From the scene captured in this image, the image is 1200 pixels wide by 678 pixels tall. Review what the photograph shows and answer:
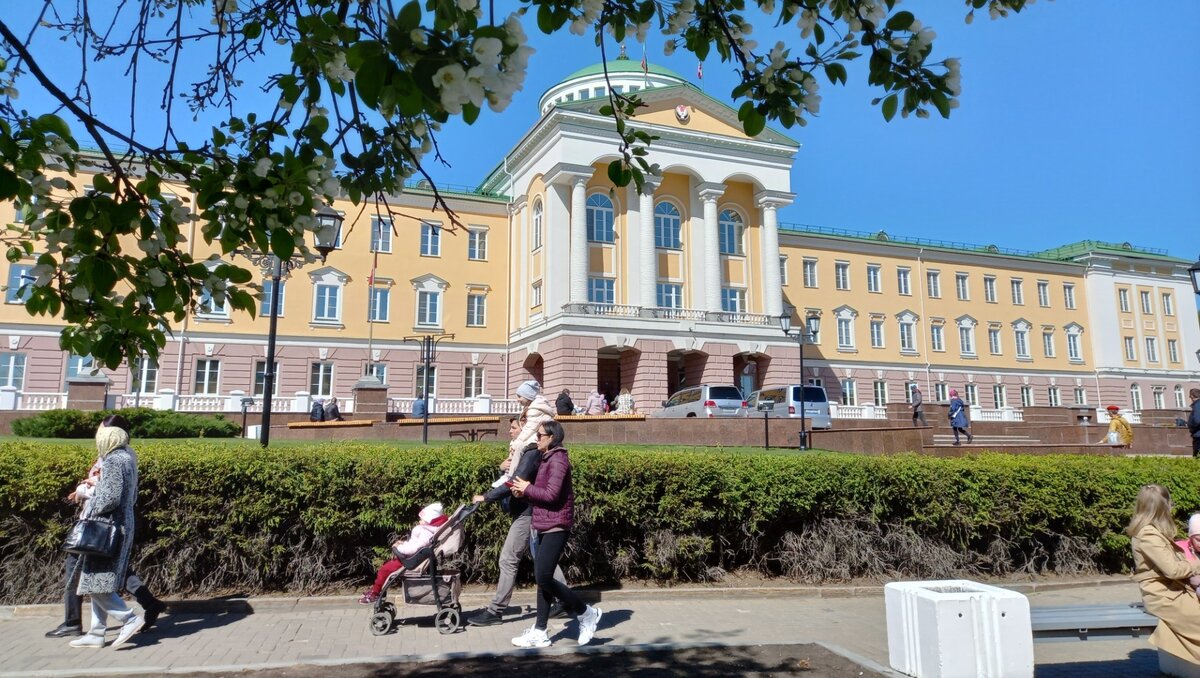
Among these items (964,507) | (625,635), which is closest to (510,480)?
(625,635)

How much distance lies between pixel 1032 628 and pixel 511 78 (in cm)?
546

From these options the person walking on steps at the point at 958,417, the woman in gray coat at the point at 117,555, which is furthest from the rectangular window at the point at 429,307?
the woman in gray coat at the point at 117,555

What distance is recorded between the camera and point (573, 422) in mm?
22781

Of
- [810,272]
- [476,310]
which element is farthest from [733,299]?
[476,310]

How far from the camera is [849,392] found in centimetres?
4862

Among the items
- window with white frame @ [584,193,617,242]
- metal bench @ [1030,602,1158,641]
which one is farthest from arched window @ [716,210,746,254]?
metal bench @ [1030,602,1158,641]

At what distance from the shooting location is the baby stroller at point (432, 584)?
22.1 feet

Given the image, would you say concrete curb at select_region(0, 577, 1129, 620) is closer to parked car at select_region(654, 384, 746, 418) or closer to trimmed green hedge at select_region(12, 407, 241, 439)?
parked car at select_region(654, 384, 746, 418)

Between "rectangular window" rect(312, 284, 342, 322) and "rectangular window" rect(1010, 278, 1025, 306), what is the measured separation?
45.7 metres

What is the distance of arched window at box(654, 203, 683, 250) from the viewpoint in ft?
133

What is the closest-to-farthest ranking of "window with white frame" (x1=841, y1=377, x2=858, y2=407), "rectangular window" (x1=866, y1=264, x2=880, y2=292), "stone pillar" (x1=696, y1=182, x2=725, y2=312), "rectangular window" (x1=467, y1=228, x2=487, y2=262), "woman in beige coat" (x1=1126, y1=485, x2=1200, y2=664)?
"woman in beige coat" (x1=1126, y1=485, x2=1200, y2=664) → "stone pillar" (x1=696, y1=182, x2=725, y2=312) → "rectangular window" (x1=467, y1=228, x2=487, y2=262) → "window with white frame" (x1=841, y1=377, x2=858, y2=407) → "rectangular window" (x1=866, y1=264, x2=880, y2=292)

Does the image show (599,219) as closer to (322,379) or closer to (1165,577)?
(322,379)

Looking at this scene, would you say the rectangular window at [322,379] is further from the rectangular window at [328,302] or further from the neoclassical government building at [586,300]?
the rectangular window at [328,302]

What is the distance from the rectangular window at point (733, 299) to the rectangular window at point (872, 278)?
1368 centimetres
